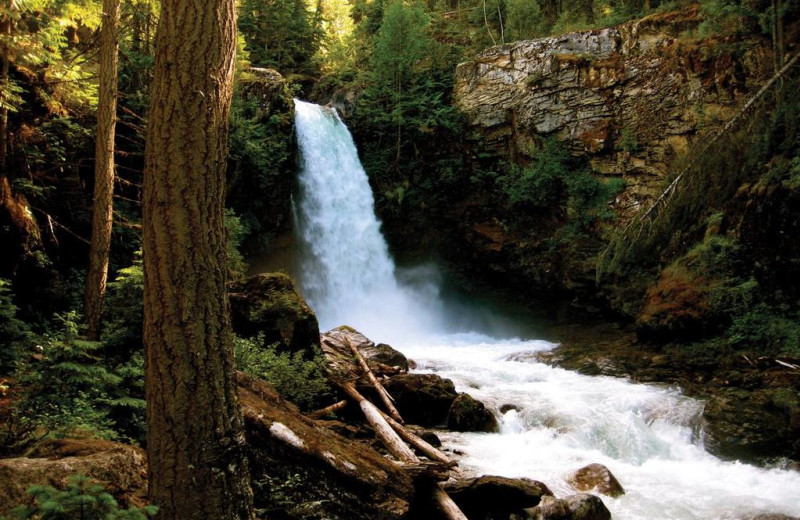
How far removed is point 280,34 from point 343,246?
1288 cm

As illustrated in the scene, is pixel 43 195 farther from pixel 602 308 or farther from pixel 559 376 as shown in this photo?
pixel 602 308

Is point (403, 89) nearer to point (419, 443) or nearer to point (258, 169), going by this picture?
point (258, 169)

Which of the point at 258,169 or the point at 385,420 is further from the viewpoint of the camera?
the point at 258,169

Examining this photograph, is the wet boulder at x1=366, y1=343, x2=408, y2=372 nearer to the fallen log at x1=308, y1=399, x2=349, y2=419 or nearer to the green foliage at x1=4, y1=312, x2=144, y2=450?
the fallen log at x1=308, y1=399, x2=349, y2=419

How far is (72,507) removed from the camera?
1.89 m

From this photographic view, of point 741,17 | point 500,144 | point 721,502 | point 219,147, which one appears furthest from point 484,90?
point 219,147

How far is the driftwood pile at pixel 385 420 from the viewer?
4.15m

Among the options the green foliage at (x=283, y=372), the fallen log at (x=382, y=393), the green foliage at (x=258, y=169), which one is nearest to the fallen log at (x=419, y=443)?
the fallen log at (x=382, y=393)

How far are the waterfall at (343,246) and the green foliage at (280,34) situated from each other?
6533 mm

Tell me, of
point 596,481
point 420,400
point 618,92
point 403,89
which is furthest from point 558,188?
point 596,481

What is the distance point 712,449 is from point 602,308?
30.7 ft

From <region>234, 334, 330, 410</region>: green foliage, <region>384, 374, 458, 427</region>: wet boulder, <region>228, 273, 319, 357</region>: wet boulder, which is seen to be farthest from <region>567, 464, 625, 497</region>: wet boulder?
<region>228, 273, 319, 357</region>: wet boulder

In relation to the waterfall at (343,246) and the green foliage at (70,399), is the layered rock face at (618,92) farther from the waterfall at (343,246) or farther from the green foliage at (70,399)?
the green foliage at (70,399)

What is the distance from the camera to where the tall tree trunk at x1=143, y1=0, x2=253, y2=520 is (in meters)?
2.48
